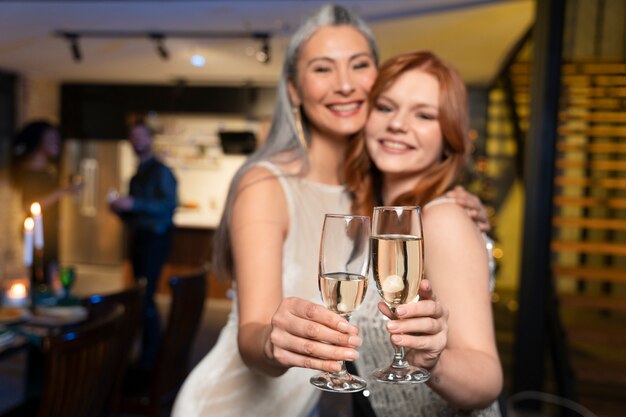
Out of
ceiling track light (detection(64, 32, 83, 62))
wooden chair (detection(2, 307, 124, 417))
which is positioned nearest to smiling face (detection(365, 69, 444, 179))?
wooden chair (detection(2, 307, 124, 417))

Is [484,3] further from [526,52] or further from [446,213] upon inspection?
[446,213]

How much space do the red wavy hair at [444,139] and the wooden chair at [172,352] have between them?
1533mm

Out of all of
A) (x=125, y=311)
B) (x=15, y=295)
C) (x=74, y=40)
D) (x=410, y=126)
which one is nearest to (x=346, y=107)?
(x=410, y=126)

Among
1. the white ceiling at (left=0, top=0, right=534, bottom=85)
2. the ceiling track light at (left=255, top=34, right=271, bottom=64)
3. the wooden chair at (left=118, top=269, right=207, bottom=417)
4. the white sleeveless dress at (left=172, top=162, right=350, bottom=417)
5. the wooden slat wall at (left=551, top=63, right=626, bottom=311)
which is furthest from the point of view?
the ceiling track light at (left=255, top=34, right=271, bottom=64)

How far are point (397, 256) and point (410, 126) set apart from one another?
0.52 meters

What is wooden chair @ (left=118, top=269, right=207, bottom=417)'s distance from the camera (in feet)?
9.70

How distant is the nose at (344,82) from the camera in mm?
1556

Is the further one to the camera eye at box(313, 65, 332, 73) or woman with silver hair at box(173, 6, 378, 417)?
eye at box(313, 65, 332, 73)

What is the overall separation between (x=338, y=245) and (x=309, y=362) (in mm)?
162

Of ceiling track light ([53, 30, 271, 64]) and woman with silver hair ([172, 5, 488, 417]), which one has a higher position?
ceiling track light ([53, 30, 271, 64])

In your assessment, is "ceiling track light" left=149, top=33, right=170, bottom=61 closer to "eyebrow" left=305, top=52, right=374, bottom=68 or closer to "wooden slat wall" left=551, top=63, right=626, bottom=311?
"wooden slat wall" left=551, top=63, right=626, bottom=311

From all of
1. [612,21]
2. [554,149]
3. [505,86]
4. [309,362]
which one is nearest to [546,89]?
[554,149]

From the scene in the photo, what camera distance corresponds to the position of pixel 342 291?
95cm

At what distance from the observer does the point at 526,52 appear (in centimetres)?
766
